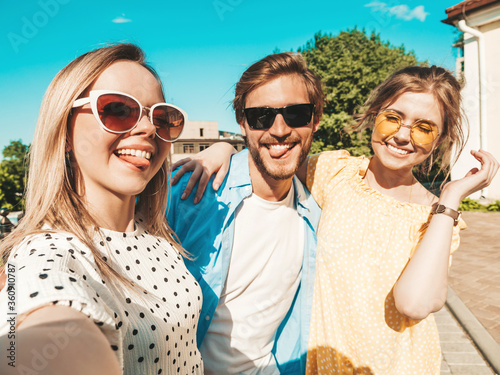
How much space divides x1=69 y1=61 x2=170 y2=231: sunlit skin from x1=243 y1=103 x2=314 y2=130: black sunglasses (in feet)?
3.26

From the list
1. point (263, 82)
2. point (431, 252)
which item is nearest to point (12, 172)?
point (263, 82)

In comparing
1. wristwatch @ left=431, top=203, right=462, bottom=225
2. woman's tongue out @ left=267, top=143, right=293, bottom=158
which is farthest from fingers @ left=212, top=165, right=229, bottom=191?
wristwatch @ left=431, top=203, right=462, bottom=225

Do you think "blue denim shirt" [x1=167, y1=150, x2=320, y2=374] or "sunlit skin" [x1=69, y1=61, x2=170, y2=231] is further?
"blue denim shirt" [x1=167, y1=150, x2=320, y2=374]

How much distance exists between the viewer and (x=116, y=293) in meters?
1.08

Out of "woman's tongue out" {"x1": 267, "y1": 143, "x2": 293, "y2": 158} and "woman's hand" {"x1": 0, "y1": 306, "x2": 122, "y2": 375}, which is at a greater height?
"woman's tongue out" {"x1": 267, "y1": 143, "x2": 293, "y2": 158}

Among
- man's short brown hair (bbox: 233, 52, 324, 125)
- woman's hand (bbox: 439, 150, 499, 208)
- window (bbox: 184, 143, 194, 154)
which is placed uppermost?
window (bbox: 184, 143, 194, 154)

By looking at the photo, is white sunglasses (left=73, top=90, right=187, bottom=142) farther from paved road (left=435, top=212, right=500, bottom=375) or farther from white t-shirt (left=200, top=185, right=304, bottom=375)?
paved road (left=435, top=212, right=500, bottom=375)

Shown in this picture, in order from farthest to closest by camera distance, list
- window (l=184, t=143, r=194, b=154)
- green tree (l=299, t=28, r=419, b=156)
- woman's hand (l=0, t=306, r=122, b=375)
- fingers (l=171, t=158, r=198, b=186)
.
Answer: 1. window (l=184, t=143, r=194, b=154)
2. green tree (l=299, t=28, r=419, b=156)
3. fingers (l=171, t=158, r=198, b=186)
4. woman's hand (l=0, t=306, r=122, b=375)

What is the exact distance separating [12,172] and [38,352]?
2199 cm

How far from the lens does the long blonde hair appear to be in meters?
1.14

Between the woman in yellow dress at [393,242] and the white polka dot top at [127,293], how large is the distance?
89 centimetres

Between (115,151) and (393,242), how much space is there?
1.57m

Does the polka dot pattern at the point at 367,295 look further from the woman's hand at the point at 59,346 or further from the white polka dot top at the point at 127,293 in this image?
the woman's hand at the point at 59,346

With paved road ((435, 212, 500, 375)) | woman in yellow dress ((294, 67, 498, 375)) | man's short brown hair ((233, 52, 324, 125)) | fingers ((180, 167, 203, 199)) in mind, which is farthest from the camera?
paved road ((435, 212, 500, 375))
